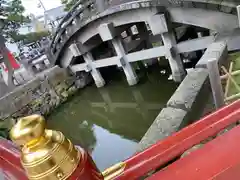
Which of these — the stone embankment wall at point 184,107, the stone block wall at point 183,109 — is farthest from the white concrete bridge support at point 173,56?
the stone block wall at point 183,109

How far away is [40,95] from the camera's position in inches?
423

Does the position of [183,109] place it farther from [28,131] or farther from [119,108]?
[119,108]

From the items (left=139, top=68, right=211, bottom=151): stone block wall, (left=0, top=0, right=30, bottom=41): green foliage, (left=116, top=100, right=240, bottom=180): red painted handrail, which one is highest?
(left=0, top=0, right=30, bottom=41): green foliage

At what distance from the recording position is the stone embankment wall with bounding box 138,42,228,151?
2.73 meters

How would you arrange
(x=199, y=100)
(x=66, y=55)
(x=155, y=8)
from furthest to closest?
1. (x=66, y=55)
2. (x=155, y=8)
3. (x=199, y=100)

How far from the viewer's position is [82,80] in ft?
37.8

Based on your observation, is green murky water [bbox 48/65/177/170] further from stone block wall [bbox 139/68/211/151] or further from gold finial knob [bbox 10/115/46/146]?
gold finial knob [bbox 10/115/46/146]

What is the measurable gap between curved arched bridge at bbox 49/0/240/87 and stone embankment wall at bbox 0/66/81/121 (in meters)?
0.69

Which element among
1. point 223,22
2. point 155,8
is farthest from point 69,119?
point 223,22

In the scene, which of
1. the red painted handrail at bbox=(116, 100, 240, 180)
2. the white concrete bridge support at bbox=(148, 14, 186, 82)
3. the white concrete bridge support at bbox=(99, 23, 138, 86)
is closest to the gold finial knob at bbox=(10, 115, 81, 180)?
the red painted handrail at bbox=(116, 100, 240, 180)

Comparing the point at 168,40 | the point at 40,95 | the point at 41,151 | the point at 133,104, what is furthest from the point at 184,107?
the point at 40,95

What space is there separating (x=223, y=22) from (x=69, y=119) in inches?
252

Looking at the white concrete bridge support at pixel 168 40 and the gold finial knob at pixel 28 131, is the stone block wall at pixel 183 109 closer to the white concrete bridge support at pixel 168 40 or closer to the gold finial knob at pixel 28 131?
the gold finial knob at pixel 28 131

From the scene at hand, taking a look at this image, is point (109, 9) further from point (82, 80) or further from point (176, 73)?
point (82, 80)
